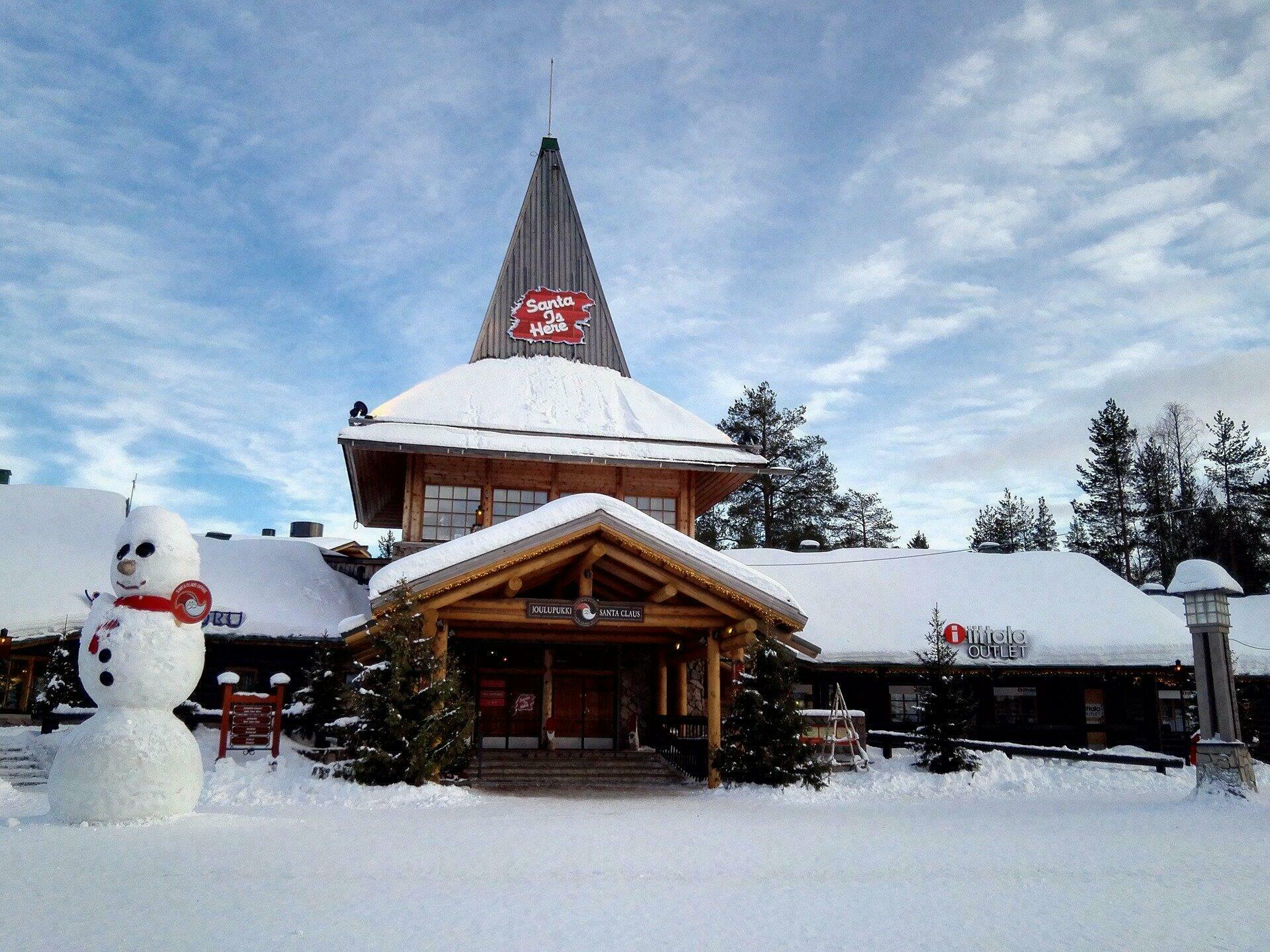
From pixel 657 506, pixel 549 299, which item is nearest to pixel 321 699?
pixel 657 506

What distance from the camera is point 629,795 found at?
14.1 meters

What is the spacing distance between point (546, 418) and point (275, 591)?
7.11 m

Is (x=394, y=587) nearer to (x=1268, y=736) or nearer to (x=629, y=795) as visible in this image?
(x=629, y=795)

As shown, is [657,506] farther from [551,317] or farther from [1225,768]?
[1225,768]

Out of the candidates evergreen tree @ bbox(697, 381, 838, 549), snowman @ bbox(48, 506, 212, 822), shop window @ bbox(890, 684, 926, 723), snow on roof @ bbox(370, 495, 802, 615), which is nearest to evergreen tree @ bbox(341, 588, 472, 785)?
snow on roof @ bbox(370, 495, 802, 615)

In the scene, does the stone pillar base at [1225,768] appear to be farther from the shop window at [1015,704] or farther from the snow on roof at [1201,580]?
the shop window at [1015,704]

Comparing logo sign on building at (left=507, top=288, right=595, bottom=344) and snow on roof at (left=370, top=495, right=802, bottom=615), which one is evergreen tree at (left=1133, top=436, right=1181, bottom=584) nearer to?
logo sign on building at (left=507, top=288, right=595, bottom=344)

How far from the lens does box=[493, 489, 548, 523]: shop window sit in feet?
65.9

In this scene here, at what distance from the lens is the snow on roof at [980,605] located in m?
21.3

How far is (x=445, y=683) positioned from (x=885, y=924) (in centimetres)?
815

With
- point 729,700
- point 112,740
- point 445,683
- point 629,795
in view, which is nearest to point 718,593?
point 629,795

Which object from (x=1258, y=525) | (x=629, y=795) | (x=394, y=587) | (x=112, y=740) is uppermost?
(x=1258, y=525)

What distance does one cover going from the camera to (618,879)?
7.14m

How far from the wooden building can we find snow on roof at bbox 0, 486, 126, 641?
598 centimetres
